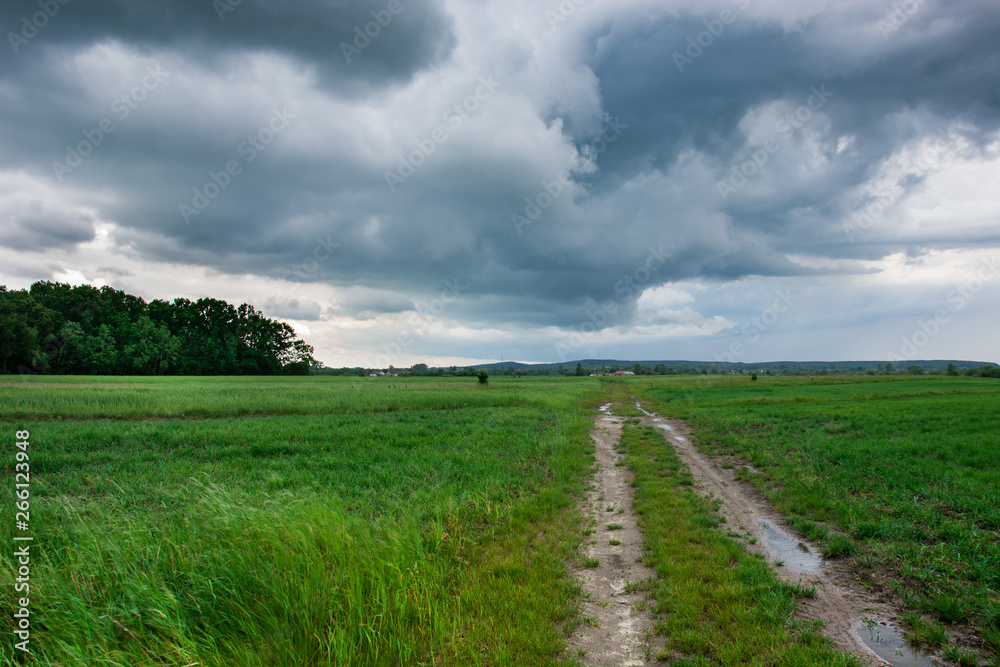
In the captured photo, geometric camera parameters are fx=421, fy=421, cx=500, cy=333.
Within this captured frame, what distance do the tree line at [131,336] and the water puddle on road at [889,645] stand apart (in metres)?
99.1

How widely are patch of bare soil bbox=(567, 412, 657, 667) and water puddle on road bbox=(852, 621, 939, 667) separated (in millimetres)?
2135

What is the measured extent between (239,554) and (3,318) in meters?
94.4

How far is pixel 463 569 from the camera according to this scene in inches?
236

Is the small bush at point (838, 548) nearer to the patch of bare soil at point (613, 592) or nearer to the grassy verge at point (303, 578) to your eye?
the patch of bare soil at point (613, 592)

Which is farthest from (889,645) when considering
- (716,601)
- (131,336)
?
(131,336)

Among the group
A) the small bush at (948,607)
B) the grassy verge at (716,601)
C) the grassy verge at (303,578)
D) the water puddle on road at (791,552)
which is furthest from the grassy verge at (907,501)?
the grassy verge at (303,578)

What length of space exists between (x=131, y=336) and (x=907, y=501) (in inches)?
4449

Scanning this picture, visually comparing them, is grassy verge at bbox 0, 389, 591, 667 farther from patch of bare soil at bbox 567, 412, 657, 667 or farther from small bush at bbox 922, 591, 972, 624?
small bush at bbox 922, 591, 972, 624

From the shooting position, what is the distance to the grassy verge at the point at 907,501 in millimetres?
5068

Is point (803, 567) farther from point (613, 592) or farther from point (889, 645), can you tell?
point (613, 592)

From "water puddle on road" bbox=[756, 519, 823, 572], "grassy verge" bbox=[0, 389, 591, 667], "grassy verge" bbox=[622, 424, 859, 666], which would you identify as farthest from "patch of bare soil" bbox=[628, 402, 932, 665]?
"grassy verge" bbox=[0, 389, 591, 667]

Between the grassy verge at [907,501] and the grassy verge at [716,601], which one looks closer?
the grassy verge at [716,601]

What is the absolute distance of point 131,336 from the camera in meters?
85.2

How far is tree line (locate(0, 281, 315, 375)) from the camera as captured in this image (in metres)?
69.2
